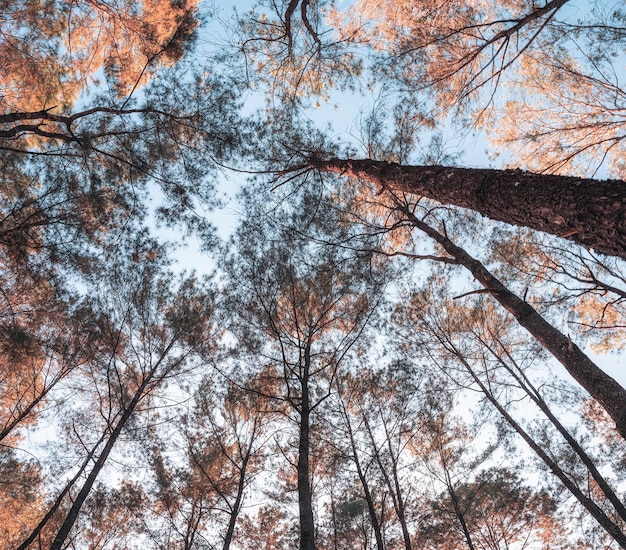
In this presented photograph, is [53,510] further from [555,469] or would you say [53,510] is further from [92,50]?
[555,469]

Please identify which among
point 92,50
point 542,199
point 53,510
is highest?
point 92,50

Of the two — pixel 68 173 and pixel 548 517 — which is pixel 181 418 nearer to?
pixel 68 173

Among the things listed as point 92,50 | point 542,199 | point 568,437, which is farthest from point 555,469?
point 92,50

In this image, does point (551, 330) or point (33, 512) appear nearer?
point (551, 330)

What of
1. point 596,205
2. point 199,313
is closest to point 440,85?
point 596,205

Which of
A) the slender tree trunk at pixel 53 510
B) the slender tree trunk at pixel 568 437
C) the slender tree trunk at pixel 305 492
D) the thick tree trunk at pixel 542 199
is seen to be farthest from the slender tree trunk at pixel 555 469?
the slender tree trunk at pixel 53 510

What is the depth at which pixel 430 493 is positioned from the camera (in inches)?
366

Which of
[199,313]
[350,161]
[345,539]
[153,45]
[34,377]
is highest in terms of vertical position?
[153,45]

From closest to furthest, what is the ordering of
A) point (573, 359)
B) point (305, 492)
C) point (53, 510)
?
point (573, 359)
point (305, 492)
point (53, 510)

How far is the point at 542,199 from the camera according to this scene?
1.89 metres

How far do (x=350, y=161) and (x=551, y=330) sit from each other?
2.60 metres

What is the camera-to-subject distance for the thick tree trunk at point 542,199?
5.09 feet

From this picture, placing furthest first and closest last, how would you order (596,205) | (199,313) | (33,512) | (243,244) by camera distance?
1. (33,512)
2. (199,313)
3. (243,244)
4. (596,205)

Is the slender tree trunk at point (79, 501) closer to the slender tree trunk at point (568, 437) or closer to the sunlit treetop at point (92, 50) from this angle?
the sunlit treetop at point (92, 50)
